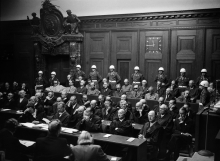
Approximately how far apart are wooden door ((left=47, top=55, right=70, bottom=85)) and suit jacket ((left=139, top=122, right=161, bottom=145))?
1015cm

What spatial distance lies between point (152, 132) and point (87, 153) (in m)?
2.91

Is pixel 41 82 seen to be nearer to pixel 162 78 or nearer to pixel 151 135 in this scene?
pixel 162 78

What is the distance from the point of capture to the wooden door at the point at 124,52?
14.5 m

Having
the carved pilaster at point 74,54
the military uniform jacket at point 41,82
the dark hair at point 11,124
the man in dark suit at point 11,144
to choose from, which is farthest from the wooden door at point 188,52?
the dark hair at point 11,124

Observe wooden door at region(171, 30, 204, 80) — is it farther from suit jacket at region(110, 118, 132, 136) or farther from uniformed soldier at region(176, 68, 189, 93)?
suit jacket at region(110, 118, 132, 136)

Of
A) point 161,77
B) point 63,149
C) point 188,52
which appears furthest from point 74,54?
point 63,149

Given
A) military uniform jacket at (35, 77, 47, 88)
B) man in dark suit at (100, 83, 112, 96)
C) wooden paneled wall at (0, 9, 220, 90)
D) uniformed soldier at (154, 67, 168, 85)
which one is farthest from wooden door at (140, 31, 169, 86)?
military uniform jacket at (35, 77, 47, 88)

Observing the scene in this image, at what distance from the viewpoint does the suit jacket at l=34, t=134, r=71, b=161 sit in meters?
4.53

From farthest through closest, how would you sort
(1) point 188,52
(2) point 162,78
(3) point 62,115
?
(1) point 188,52
(2) point 162,78
(3) point 62,115

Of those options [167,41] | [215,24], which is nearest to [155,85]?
[167,41]

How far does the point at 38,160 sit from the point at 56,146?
39 centimetres

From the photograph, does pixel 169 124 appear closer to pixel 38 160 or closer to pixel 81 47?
pixel 38 160

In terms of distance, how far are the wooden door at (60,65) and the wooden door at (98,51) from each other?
5.40 feet

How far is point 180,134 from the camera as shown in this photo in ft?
23.5
